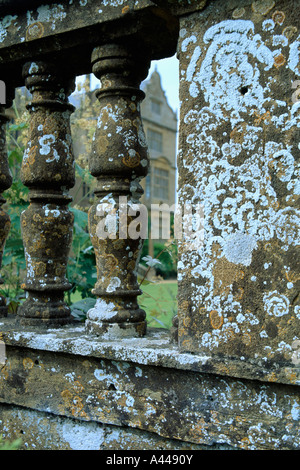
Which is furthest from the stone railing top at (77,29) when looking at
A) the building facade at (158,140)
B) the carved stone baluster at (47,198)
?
the building facade at (158,140)

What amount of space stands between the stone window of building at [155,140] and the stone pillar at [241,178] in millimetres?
23147

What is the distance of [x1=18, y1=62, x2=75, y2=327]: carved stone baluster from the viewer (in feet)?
6.34

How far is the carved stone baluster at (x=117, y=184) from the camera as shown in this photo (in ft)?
5.71

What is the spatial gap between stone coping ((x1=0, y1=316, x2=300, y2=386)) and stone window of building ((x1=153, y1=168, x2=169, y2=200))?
917 inches

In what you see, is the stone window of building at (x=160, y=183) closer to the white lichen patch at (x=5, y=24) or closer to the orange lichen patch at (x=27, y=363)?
the white lichen patch at (x=5, y=24)

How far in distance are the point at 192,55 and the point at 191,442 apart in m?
1.29

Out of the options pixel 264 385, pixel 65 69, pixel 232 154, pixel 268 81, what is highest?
pixel 65 69

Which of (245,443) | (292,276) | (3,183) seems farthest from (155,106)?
(245,443)

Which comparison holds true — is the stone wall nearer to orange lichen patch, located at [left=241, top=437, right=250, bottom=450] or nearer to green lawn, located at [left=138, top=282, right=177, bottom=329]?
orange lichen patch, located at [left=241, top=437, right=250, bottom=450]

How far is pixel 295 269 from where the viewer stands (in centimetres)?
135

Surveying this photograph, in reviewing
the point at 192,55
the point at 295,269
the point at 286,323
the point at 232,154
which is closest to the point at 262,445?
the point at 286,323

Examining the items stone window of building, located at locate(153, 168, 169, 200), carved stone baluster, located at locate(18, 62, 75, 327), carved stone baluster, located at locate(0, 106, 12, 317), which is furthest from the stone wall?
stone window of building, located at locate(153, 168, 169, 200)

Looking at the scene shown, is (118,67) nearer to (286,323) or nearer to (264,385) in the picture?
(286,323)

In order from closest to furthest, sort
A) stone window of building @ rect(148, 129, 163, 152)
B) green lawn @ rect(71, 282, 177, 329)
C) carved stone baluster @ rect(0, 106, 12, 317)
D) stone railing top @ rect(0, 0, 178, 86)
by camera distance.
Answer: stone railing top @ rect(0, 0, 178, 86) < carved stone baluster @ rect(0, 106, 12, 317) < green lawn @ rect(71, 282, 177, 329) < stone window of building @ rect(148, 129, 163, 152)
